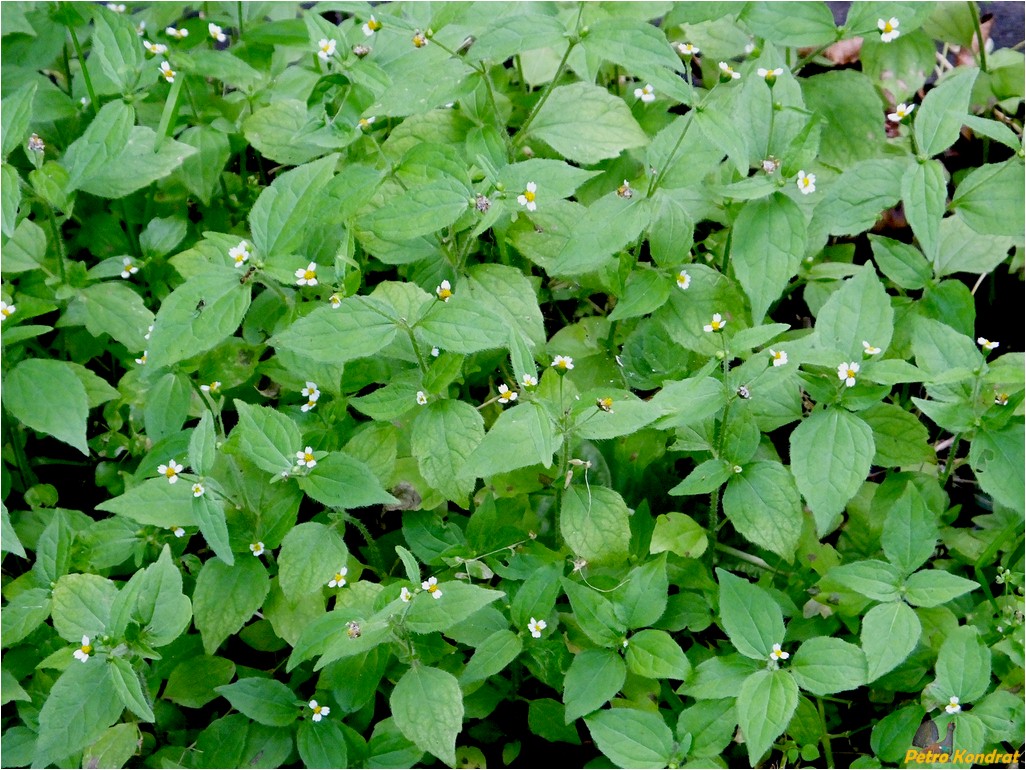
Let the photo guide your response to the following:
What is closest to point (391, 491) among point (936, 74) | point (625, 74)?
point (625, 74)

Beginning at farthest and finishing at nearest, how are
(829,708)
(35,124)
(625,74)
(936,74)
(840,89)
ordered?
(936,74) → (625,74) → (35,124) → (840,89) → (829,708)

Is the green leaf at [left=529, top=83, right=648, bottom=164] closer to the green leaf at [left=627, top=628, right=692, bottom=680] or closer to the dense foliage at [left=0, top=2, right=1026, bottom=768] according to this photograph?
the dense foliage at [left=0, top=2, right=1026, bottom=768]

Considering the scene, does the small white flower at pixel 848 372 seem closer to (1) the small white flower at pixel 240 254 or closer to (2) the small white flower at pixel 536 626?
(2) the small white flower at pixel 536 626

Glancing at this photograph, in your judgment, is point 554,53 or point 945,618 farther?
point 554,53

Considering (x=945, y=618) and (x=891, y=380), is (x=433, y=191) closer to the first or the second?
(x=891, y=380)

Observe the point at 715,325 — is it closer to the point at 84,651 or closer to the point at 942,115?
the point at 942,115

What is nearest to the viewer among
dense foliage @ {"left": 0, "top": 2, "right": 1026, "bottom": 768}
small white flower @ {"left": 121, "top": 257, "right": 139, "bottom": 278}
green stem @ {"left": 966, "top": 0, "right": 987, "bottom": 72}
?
dense foliage @ {"left": 0, "top": 2, "right": 1026, "bottom": 768}

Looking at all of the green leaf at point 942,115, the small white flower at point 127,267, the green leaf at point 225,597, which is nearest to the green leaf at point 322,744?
the green leaf at point 225,597

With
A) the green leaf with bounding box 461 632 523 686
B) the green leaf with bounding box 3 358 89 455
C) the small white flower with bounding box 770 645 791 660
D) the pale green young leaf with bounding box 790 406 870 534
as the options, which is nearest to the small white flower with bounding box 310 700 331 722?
the green leaf with bounding box 461 632 523 686
